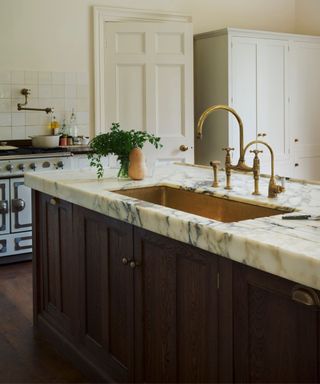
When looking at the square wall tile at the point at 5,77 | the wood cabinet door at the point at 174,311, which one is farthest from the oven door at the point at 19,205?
the wood cabinet door at the point at 174,311

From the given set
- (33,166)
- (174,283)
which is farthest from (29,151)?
(174,283)

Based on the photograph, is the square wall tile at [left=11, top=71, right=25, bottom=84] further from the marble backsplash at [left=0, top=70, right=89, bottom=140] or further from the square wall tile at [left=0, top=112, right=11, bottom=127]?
the square wall tile at [left=0, top=112, right=11, bottom=127]

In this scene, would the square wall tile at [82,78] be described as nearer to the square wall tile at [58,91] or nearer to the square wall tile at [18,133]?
the square wall tile at [58,91]

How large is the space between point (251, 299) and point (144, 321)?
651mm

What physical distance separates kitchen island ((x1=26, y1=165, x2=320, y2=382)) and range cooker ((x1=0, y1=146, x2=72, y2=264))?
61.8 inches

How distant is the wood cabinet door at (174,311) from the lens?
1859 mm

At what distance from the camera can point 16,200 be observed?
466 cm

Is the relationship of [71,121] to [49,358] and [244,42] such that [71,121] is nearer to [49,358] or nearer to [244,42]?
[244,42]

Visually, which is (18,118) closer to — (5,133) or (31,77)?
(5,133)

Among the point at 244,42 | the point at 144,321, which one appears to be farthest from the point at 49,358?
the point at 244,42

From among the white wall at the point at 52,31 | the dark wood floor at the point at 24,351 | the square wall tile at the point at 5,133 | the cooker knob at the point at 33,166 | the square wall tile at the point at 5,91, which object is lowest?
the dark wood floor at the point at 24,351

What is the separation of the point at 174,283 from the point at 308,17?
17.7 feet

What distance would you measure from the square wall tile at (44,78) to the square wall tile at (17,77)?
0.53 ft

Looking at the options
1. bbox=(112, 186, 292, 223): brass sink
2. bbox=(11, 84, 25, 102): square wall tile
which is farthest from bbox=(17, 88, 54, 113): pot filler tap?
bbox=(112, 186, 292, 223): brass sink
